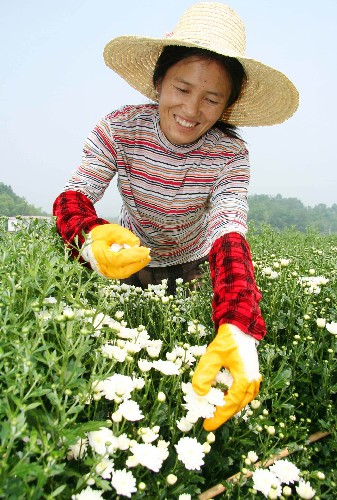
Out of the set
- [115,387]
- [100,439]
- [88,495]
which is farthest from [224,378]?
[88,495]

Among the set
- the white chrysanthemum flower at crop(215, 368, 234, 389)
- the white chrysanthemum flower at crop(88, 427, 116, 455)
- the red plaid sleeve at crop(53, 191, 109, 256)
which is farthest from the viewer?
the red plaid sleeve at crop(53, 191, 109, 256)

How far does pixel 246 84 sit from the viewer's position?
2545mm

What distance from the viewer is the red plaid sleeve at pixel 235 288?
173 centimetres

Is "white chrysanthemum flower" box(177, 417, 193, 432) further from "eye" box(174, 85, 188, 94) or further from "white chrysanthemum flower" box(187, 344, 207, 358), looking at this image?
"eye" box(174, 85, 188, 94)

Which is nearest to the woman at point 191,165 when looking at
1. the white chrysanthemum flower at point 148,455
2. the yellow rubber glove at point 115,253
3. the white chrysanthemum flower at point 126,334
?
the yellow rubber glove at point 115,253

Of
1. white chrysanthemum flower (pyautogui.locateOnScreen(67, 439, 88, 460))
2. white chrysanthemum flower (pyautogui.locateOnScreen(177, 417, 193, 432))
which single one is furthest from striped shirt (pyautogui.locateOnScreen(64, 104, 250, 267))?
white chrysanthemum flower (pyautogui.locateOnScreen(67, 439, 88, 460))

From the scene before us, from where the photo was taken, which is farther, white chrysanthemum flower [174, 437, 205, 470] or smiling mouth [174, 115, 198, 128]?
smiling mouth [174, 115, 198, 128]

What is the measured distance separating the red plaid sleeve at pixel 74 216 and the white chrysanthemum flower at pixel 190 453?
0.97 metres

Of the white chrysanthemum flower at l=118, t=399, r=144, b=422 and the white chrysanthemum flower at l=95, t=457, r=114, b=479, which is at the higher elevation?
the white chrysanthemum flower at l=118, t=399, r=144, b=422

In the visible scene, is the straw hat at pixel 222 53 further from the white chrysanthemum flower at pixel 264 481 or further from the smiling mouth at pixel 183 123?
the white chrysanthemum flower at pixel 264 481

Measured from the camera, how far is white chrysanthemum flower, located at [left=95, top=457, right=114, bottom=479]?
1.07m

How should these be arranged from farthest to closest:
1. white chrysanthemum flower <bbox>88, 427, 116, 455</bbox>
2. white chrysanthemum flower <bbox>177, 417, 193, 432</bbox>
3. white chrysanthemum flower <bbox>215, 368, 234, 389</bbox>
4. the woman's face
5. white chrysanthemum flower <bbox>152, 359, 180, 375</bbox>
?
the woman's face
white chrysanthemum flower <bbox>215, 368, 234, 389</bbox>
white chrysanthemum flower <bbox>152, 359, 180, 375</bbox>
white chrysanthemum flower <bbox>177, 417, 193, 432</bbox>
white chrysanthemum flower <bbox>88, 427, 116, 455</bbox>

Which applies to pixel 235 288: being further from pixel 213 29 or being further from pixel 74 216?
pixel 213 29

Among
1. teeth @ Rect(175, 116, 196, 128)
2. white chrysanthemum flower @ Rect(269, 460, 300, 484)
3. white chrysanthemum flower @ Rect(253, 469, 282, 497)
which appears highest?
teeth @ Rect(175, 116, 196, 128)
